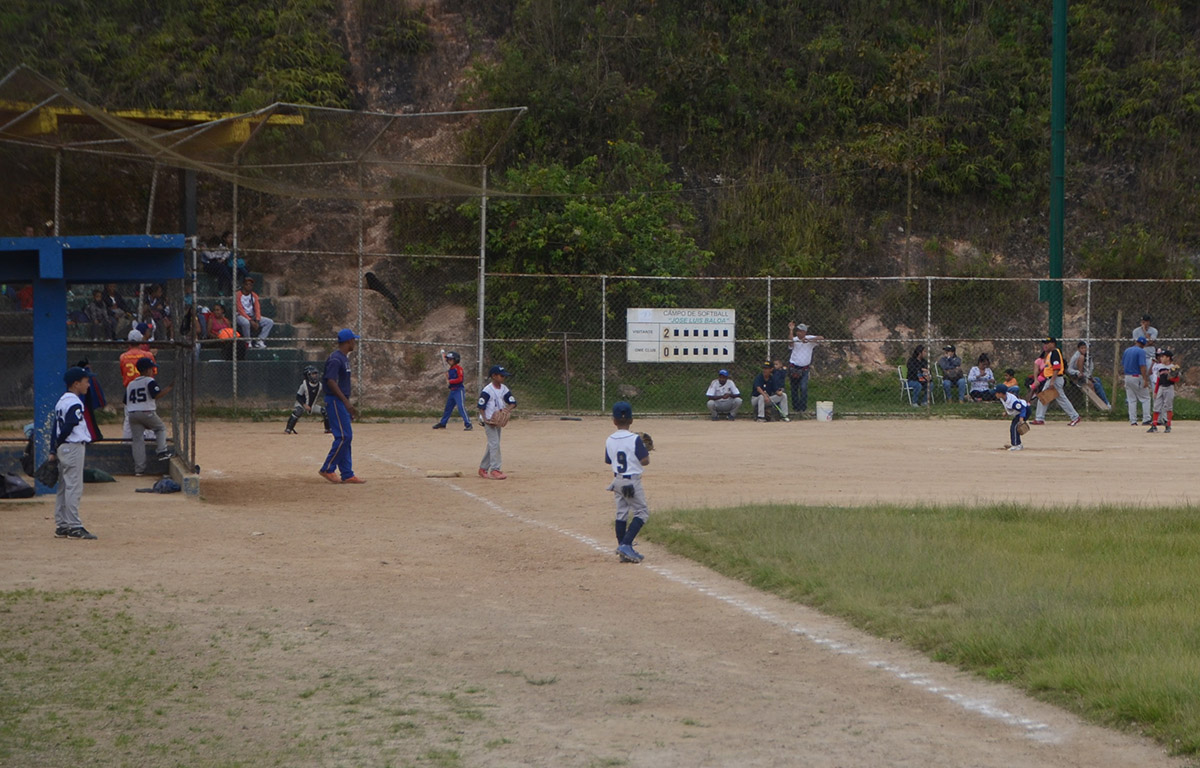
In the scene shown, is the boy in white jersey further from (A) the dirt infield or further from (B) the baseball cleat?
(A) the dirt infield

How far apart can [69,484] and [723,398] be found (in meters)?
16.9

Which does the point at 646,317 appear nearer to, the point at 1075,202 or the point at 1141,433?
the point at 1141,433

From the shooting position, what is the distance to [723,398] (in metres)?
26.9

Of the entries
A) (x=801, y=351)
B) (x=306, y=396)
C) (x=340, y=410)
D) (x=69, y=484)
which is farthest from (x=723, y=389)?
(x=69, y=484)

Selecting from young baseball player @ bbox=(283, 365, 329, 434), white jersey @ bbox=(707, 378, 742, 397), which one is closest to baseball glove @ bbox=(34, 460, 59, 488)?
young baseball player @ bbox=(283, 365, 329, 434)

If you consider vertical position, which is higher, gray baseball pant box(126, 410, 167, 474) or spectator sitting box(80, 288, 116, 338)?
spectator sitting box(80, 288, 116, 338)

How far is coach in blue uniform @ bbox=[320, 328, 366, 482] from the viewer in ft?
53.4

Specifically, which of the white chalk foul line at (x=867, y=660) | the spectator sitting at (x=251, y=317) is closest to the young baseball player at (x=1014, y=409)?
the white chalk foul line at (x=867, y=660)

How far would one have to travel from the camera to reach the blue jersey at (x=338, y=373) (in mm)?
16438

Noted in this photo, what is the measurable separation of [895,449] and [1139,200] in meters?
19.2

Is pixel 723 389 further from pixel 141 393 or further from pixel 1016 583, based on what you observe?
pixel 1016 583

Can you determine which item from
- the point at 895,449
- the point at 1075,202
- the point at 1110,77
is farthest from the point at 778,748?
the point at 1110,77

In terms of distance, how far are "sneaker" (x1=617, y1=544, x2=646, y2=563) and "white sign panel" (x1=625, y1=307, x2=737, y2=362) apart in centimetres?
1701

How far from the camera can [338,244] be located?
32.4 metres
